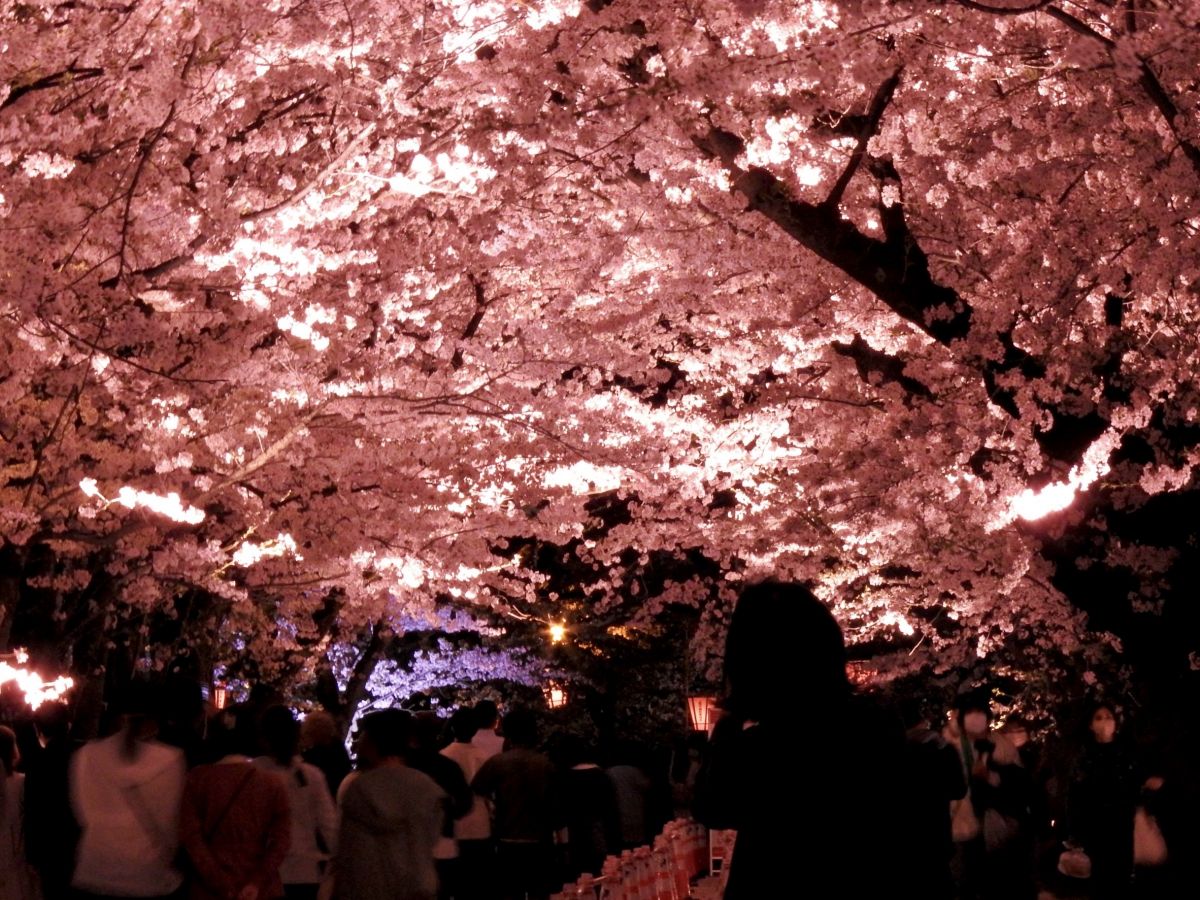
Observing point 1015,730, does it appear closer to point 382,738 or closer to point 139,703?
point 382,738

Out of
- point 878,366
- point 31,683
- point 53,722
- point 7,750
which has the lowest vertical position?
point 7,750

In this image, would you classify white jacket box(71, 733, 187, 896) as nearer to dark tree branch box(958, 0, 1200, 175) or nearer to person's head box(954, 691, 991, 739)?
dark tree branch box(958, 0, 1200, 175)

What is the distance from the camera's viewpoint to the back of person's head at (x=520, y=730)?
342 inches

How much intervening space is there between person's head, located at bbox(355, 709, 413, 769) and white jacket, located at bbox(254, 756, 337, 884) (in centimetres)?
86

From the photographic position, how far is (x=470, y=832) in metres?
8.47

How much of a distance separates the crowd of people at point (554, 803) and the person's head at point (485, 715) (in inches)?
1.0

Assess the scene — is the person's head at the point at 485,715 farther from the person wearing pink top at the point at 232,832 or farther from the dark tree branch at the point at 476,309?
the dark tree branch at the point at 476,309

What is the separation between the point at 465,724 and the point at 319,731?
1529mm

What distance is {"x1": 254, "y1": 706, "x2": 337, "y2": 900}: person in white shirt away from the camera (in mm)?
6340

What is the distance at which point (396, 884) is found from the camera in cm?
553

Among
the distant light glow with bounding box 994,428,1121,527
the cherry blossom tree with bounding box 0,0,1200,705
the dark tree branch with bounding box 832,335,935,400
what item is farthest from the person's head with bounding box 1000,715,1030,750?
the dark tree branch with bounding box 832,335,935,400

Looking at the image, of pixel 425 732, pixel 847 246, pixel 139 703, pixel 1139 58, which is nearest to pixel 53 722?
pixel 425 732

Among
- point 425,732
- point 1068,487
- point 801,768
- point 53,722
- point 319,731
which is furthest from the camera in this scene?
point 1068,487

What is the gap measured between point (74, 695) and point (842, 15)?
13.4 meters
